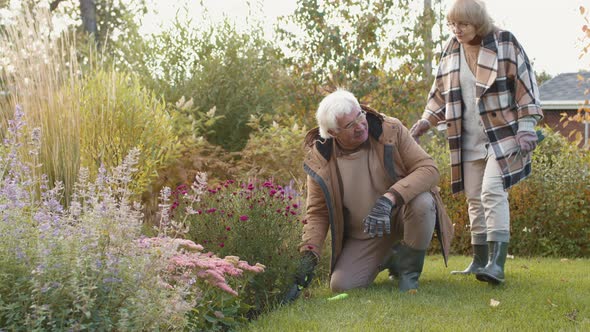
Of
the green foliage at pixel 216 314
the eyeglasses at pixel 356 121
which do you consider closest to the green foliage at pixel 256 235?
the green foliage at pixel 216 314

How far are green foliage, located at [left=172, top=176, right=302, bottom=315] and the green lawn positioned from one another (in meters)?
0.22

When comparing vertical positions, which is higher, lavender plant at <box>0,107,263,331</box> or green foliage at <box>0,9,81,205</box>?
green foliage at <box>0,9,81,205</box>

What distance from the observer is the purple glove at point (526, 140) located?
15.1 ft

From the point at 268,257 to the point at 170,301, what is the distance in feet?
4.88

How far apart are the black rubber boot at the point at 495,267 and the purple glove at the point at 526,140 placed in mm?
604

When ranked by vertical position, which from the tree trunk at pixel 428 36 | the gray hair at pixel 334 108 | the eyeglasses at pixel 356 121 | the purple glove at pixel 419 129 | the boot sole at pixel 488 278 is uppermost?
the tree trunk at pixel 428 36

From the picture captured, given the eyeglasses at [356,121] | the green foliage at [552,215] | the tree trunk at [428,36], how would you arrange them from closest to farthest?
the eyeglasses at [356,121]
the green foliage at [552,215]
the tree trunk at [428,36]

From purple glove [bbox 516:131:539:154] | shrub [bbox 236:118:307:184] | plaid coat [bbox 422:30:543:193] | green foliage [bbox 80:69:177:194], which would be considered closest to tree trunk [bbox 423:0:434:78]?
shrub [bbox 236:118:307:184]

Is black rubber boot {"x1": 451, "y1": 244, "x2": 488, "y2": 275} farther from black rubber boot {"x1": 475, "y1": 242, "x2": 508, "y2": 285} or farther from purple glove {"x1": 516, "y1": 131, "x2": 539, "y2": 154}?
purple glove {"x1": 516, "y1": 131, "x2": 539, "y2": 154}

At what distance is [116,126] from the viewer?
6.46 m

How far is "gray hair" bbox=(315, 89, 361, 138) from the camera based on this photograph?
4.50 metres

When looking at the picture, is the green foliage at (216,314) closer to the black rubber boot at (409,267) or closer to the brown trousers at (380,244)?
the brown trousers at (380,244)

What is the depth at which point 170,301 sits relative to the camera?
3025 mm

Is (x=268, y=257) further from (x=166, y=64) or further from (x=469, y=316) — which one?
(x=166, y=64)
